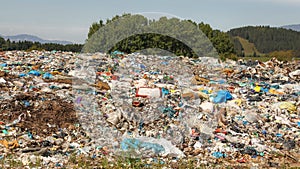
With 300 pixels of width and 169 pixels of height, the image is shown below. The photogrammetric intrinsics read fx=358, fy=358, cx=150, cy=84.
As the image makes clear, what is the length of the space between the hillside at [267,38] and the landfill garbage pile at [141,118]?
5757 centimetres

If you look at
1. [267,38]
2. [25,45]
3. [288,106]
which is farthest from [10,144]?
[267,38]

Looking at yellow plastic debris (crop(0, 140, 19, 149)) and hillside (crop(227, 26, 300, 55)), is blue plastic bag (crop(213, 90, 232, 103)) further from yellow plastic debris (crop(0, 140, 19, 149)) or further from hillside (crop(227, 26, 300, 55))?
hillside (crop(227, 26, 300, 55))

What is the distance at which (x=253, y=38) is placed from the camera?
223ft

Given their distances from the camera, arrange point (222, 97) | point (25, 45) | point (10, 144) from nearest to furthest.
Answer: point (10, 144) < point (222, 97) < point (25, 45)

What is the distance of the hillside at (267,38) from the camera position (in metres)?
63.4

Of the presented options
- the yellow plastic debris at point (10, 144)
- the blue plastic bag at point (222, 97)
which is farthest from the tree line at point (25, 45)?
the yellow plastic debris at point (10, 144)

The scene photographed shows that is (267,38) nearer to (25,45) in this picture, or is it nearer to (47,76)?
(25,45)

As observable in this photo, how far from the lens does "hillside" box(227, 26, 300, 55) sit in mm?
63375

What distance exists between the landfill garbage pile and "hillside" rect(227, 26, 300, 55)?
5757 cm

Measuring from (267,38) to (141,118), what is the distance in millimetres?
64910

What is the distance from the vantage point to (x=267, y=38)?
218 feet

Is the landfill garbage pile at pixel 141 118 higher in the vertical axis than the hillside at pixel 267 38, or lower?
lower

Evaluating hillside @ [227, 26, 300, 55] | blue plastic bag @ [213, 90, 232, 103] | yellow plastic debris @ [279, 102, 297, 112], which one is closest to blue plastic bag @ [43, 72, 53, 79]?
blue plastic bag @ [213, 90, 232, 103]

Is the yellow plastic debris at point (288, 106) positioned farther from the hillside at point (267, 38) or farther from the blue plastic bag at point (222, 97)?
the hillside at point (267, 38)
